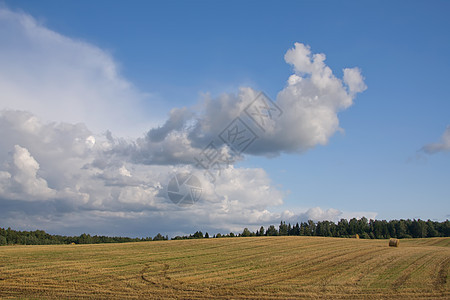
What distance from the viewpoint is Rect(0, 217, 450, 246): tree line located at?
107000 millimetres

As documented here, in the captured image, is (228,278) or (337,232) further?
(337,232)

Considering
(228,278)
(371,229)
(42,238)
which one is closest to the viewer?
(228,278)

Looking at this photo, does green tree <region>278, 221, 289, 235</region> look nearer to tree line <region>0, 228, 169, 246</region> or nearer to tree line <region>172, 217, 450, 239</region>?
tree line <region>172, 217, 450, 239</region>

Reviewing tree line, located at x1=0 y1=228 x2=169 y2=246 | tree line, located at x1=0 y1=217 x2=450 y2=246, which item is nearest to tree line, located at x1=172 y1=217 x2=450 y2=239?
tree line, located at x1=0 y1=217 x2=450 y2=246

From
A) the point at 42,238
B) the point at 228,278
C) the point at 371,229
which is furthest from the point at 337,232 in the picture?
the point at 228,278

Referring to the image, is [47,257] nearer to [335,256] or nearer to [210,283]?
Result: [210,283]

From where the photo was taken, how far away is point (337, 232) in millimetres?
142000

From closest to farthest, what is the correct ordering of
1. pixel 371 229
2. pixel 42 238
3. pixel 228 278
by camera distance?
pixel 228 278 → pixel 42 238 → pixel 371 229

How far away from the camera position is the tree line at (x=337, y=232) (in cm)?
10700

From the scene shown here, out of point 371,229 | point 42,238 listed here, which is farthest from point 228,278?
point 371,229

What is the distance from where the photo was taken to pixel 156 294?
19.5 metres

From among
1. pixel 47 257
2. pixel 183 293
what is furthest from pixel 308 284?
pixel 47 257

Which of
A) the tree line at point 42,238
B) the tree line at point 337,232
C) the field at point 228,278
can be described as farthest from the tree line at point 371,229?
the field at point 228,278

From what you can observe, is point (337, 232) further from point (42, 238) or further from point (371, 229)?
point (42, 238)
